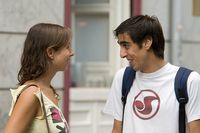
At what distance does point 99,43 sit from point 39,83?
13.8ft

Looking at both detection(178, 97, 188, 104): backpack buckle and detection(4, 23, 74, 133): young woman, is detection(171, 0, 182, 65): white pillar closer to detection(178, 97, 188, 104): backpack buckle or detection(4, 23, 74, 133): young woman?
detection(178, 97, 188, 104): backpack buckle

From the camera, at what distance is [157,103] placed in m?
3.19

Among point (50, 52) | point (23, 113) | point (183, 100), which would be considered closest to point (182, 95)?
point (183, 100)

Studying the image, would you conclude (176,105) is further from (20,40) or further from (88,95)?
(88,95)

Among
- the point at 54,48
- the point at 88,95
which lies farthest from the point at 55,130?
the point at 88,95

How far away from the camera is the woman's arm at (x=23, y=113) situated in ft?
8.43

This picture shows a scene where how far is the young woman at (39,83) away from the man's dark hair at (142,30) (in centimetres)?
49

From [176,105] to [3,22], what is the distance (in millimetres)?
2810

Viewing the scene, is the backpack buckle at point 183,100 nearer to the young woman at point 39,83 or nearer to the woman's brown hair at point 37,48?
the young woman at point 39,83

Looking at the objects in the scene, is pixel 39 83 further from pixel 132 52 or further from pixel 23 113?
pixel 132 52

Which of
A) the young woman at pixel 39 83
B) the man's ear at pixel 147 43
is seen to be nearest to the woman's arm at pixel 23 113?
the young woman at pixel 39 83

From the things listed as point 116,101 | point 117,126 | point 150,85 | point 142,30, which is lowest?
point 117,126

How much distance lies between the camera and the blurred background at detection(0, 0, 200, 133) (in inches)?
231

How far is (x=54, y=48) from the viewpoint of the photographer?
2.78 metres
